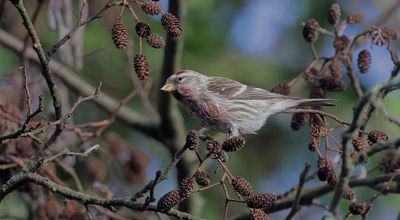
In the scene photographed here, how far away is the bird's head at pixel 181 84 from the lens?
4672 mm

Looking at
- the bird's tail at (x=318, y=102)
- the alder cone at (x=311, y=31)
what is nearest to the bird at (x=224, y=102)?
the bird's tail at (x=318, y=102)

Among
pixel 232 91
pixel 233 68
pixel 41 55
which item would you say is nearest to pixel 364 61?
pixel 232 91

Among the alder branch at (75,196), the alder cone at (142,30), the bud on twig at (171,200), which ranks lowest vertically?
the alder branch at (75,196)

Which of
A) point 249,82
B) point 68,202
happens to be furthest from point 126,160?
point 249,82

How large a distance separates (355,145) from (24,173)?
134cm

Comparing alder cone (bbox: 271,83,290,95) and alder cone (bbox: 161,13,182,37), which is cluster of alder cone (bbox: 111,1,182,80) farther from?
alder cone (bbox: 271,83,290,95)

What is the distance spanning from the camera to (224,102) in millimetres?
5008

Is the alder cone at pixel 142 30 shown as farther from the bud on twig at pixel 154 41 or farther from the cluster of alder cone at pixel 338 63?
the cluster of alder cone at pixel 338 63

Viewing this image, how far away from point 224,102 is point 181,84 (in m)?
0.39

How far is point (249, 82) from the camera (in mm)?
8156

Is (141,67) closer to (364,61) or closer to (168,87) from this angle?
(364,61)

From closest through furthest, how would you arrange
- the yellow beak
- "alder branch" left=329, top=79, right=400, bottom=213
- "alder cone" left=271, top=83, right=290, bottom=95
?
"alder branch" left=329, top=79, right=400, bottom=213
"alder cone" left=271, top=83, right=290, bottom=95
the yellow beak

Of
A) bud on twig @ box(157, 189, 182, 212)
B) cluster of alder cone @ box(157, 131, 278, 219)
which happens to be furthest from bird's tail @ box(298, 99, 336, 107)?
bud on twig @ box(157, 189, 182, 212)

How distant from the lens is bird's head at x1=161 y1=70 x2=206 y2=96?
15.3ft
